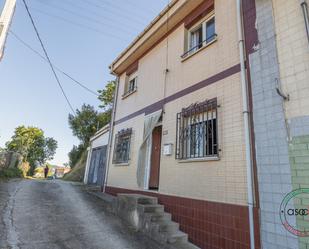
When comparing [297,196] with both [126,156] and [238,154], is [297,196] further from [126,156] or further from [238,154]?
[126,156]

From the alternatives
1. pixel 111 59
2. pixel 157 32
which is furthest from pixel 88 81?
pixel 157 32

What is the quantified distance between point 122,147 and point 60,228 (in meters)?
4.52

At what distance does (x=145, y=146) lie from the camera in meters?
7.51

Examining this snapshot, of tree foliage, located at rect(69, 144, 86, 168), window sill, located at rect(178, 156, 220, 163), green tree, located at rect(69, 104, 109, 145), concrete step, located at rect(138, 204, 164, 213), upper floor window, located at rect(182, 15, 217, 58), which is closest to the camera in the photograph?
window sill, located at rect(178, 156, 220, 163)

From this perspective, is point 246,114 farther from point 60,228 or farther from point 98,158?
point 98,158

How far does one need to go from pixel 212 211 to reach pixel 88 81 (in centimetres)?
1080

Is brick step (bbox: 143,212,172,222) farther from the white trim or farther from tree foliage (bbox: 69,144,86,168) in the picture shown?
tree foliage (bbox: 69,144,86,168)

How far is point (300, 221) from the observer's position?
3090mm

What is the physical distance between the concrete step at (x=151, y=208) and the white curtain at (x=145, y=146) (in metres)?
1.61

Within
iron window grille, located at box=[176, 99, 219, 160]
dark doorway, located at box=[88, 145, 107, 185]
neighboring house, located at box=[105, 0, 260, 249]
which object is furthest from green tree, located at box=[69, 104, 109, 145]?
iron window grille, located at box=[176, 99, 219, 160]

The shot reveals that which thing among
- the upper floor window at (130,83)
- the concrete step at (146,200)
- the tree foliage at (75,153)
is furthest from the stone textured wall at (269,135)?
the tree foliage at (75,153)

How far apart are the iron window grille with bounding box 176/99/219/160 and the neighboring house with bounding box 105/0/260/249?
3 centimetres

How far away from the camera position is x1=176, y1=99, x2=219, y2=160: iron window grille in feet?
16.5

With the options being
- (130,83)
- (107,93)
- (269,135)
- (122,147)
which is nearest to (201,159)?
(269,135)
